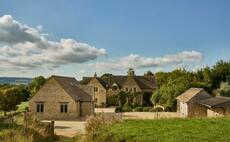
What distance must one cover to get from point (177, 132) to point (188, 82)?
45.7 metres

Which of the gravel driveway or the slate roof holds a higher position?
the slate roof

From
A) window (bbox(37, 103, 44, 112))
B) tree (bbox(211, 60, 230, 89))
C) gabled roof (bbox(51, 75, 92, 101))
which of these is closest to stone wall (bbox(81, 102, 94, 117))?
gabled roof (bbox(51, 75, 92, 101))

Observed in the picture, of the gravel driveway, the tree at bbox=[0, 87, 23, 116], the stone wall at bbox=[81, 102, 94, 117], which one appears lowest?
the gravel driveway

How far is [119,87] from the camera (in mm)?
69688

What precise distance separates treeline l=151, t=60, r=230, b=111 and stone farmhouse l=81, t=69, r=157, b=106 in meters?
3.15

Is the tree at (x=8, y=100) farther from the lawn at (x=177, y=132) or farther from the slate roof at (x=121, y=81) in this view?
the lawn at (x=177, y=132)

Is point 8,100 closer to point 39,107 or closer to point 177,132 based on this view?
point 39,107

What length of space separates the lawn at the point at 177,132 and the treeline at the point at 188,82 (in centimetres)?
3803

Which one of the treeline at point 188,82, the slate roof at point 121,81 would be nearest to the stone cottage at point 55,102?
the treeline at point 188,82

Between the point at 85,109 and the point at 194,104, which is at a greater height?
the point at 194,104

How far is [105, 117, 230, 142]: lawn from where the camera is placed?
14.8m

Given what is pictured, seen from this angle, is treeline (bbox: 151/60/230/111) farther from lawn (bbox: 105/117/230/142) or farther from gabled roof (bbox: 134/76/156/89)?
lawn (bbox: 105/117/230/142)

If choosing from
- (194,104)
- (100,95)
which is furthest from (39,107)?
(100,95)

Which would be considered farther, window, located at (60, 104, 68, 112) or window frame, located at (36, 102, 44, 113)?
window frame, located at (36, 102, 44, 113)
